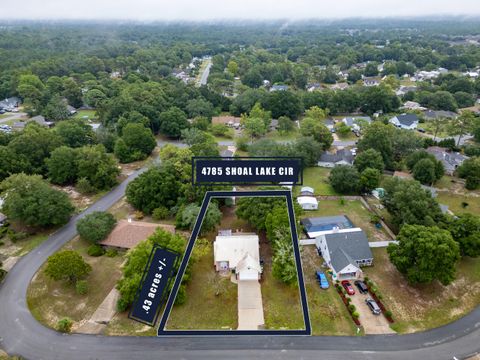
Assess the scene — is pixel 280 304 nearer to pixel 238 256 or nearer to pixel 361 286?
pixel 238 256

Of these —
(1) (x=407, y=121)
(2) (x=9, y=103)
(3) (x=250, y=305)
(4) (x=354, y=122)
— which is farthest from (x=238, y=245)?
(2) (x=9, y=103)

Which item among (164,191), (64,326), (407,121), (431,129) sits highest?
(164,191)

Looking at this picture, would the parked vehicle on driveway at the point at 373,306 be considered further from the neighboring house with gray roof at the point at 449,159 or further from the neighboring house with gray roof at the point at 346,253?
the neighboring house with gray roof at the point at 449,159

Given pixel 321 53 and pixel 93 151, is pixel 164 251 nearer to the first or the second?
pixel 93 151

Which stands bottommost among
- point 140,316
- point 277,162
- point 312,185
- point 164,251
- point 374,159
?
point 312,185

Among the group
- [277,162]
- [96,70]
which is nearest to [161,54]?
[96,70]

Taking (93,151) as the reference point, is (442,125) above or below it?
below

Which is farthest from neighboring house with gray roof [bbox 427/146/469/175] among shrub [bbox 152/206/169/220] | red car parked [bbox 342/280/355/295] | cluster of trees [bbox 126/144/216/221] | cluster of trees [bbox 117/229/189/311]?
cluster of trees [bbox 117/229/189/311]
